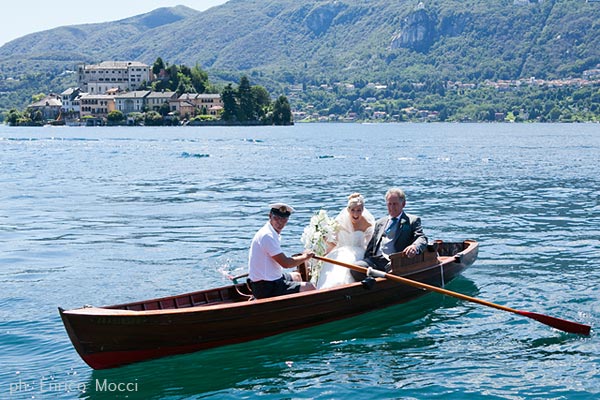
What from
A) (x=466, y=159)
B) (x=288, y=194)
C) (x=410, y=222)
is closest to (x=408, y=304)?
(x=410, y=222)

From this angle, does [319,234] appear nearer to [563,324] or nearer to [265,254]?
[265,254]

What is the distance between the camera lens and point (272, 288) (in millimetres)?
12938

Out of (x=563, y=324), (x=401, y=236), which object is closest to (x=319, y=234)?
(x=401, y=236)

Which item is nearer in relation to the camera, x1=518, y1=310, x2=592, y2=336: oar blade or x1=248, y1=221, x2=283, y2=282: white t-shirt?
x1=248, y1=221, x2=283, y2=282: white t-shirt

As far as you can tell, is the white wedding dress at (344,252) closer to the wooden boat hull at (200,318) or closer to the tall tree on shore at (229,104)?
the wooden boat hull at (200,318)

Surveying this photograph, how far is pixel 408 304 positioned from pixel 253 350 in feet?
12.7

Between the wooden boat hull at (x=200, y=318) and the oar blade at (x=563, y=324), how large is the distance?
2621mm

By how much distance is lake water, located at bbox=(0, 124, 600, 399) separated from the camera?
11.3 meters

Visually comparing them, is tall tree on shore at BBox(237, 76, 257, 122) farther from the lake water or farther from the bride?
the bride

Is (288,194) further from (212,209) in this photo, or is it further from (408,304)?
(408,304)

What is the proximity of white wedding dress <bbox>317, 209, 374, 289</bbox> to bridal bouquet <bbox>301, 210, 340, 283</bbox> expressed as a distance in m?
0.16

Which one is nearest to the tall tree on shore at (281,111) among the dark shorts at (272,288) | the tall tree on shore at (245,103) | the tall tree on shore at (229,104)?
the tall tree on shore at (245,103)

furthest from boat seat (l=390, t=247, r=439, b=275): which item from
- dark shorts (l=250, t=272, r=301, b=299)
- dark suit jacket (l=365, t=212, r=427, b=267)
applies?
dark shorts (l=250, t=272, r=301, b=299)

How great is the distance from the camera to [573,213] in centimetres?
2827
